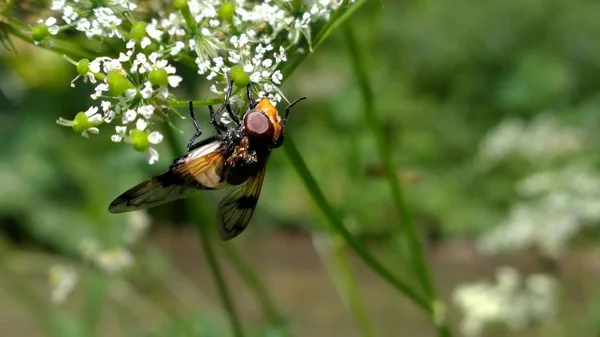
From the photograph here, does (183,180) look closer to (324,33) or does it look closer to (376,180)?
(324,33)

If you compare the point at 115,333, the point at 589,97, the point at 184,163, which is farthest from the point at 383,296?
the point at 184,163

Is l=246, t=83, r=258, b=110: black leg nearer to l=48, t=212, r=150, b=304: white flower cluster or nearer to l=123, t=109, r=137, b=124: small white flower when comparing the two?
l=123, t=109, r=137, b=124: small white flower

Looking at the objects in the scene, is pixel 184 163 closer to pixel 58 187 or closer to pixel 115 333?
pixel 115 333

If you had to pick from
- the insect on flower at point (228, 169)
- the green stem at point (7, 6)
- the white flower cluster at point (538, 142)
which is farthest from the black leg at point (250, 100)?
the white flower cluster at point (538, 142)

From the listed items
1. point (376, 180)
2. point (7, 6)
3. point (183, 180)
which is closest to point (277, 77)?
point (183, 180)

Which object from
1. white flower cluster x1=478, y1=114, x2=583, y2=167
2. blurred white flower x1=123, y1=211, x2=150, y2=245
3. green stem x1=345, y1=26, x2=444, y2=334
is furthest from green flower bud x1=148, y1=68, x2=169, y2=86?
white flower cluster x1=478, y1=114, x2=583, y2=167
